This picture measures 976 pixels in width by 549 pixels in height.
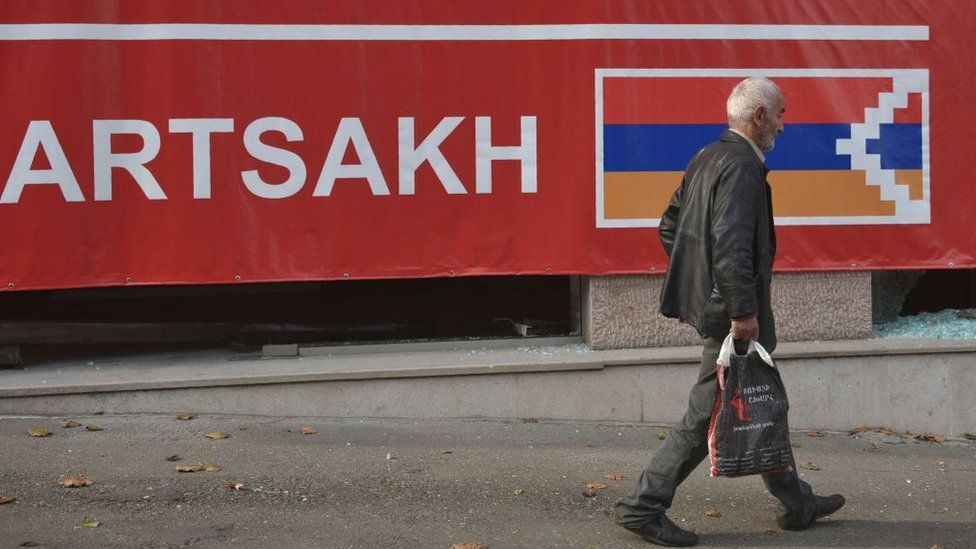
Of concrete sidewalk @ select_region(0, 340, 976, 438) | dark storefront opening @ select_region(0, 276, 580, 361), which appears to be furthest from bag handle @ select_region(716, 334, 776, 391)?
dark storefront opening @ select_region(0, 276, 580, 361)

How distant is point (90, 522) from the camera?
5.55 meters

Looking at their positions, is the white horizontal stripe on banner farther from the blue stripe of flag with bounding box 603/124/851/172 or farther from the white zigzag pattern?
the blue stripe of flag with bounding box 603/124/851/172

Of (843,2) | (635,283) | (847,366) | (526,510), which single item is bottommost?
(526,510)

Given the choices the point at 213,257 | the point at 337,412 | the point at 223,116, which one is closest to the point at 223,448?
the point at 337,412

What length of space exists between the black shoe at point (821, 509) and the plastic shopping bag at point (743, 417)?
485 mm

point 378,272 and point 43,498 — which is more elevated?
point 378,272

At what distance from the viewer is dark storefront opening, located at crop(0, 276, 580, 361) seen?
849 cm

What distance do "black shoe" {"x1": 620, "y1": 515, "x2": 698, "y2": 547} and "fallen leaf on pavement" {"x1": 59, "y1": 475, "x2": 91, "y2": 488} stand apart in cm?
266

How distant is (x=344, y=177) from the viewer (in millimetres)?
7945

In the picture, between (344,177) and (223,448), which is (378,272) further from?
(223,448)

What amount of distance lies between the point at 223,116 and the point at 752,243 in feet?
12.8

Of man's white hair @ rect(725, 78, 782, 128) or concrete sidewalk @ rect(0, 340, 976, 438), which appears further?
concrete sidewalk @ rect(0, 340, 976, 438)

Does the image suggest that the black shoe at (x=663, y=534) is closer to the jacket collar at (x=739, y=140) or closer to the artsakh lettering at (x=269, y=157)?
the jacket collar at (x=739, y=140)

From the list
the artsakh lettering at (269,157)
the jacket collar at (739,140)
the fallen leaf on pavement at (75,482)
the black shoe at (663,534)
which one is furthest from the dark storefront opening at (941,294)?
the fallen leaf on pavement at (75,482)
